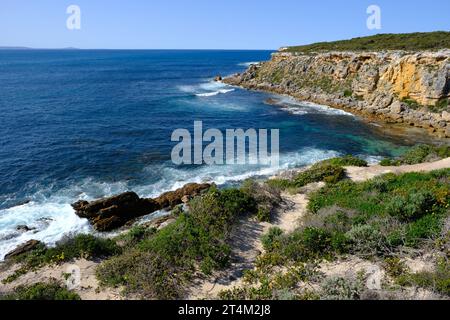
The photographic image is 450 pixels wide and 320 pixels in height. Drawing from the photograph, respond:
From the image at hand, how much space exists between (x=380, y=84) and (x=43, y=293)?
49.9 metres

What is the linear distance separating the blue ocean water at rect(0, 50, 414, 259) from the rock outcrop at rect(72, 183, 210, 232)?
34.9 inches

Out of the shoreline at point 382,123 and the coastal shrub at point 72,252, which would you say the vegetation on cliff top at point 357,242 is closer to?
the coastal shrub at point 72,252

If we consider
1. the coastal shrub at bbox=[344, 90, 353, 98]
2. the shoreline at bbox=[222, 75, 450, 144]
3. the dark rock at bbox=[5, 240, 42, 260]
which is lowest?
the dark rock at bbox=[5, 240, 42, 260]

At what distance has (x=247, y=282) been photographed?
12.1 meters

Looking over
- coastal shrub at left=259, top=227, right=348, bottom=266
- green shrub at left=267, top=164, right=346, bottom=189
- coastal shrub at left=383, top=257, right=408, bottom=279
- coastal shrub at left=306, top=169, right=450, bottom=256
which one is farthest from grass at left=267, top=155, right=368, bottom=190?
coastal shrub at left=383, top=257, right=408, bottom=279

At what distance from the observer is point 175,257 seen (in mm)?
13281

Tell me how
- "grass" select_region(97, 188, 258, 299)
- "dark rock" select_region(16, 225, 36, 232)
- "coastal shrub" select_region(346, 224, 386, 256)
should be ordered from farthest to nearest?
"dark rock" select_region(16, 225, 36, 232) < "coastal shrub" select_region(346, 224, 386, 256) < "grass" select_region(97, 188, 258, 299)

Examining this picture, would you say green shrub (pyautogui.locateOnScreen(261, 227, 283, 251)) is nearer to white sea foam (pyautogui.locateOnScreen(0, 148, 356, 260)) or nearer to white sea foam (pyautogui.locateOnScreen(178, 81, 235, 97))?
white sea foam (pyautogui.locateOnScreen(0, 148, 356, 260))

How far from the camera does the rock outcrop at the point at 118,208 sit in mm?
21156

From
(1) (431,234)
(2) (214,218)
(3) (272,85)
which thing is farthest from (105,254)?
(3) (272,85)

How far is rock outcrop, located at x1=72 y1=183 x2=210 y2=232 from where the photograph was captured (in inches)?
833

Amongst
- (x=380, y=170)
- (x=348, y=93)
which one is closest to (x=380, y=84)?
(x=348, y=93)

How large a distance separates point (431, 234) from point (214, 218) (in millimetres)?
8795

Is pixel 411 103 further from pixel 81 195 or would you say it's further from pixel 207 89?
pixel 81 195
